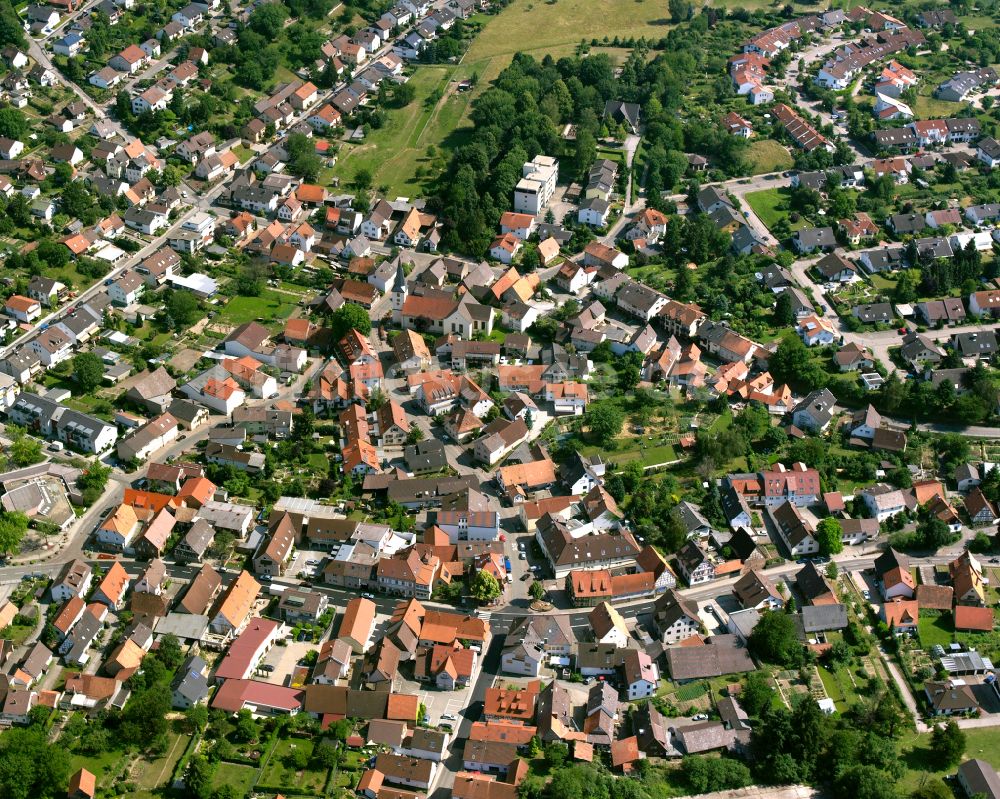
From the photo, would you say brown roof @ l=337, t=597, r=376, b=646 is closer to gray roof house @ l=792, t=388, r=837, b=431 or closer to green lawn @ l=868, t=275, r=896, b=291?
gray roof house @ l=792, t=388, r=837, b=431

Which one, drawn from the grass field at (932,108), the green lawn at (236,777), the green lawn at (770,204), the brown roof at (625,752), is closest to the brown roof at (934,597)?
the brown roof at (625,752)

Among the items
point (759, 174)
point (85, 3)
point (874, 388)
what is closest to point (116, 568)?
point (874, 388)

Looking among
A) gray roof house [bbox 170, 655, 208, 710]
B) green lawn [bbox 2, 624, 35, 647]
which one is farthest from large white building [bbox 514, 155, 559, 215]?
green lawn [bbox 2, 624, 35, 647]

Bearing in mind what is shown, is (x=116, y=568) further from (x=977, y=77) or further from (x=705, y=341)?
(x=977, y=77)

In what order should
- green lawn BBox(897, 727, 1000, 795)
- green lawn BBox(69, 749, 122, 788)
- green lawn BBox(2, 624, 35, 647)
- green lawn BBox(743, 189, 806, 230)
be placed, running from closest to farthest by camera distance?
green lawn BBox(69, 749, 122, 788)
green lawn BBox(897, 727, 1000, 795)
green lawn BBox(2, 624, 35, 647)
green lawn BBox(743, 189, 806, 230)

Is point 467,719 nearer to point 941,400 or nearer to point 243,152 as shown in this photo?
point 941,400
